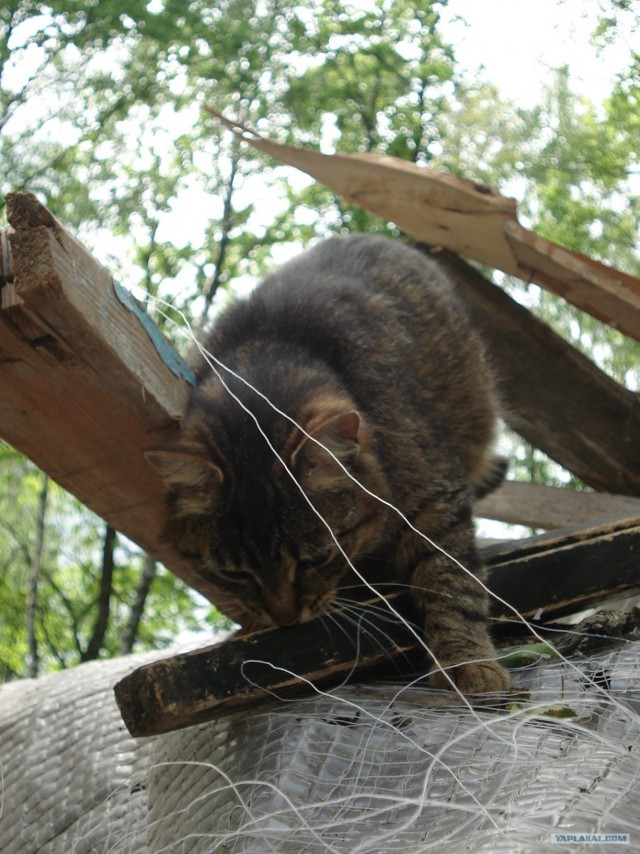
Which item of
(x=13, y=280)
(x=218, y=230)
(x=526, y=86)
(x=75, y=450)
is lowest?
(x=75, y=450)

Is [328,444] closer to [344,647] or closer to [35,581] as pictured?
[344,647]

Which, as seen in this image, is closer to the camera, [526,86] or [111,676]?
[111,676]

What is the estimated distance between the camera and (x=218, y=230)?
4.51 meters

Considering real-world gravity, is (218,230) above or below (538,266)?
above

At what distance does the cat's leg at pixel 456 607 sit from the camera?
205 centimetres

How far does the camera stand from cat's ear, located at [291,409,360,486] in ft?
6.84

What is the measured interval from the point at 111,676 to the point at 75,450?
998mm

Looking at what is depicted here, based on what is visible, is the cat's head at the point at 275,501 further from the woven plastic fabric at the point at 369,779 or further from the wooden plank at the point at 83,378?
the woven plastic fabric at the point at 369,779

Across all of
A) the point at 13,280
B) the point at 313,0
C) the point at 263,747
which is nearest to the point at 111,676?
the point at 263,747

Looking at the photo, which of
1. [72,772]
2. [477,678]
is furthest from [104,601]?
[477,678]

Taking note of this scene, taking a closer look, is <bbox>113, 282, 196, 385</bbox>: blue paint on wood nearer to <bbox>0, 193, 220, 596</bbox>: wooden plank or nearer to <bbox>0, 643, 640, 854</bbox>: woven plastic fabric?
<bbox>0, 193, 220, 596</bbox>: wooden plank

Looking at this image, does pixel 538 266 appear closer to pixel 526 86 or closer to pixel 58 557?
pixel 526 86

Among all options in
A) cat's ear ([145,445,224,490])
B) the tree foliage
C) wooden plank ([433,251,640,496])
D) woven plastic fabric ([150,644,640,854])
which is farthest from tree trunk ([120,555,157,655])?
woven plastic fabric ([150,644,640,854])

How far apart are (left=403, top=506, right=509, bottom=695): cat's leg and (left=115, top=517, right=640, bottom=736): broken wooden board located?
0.06m
